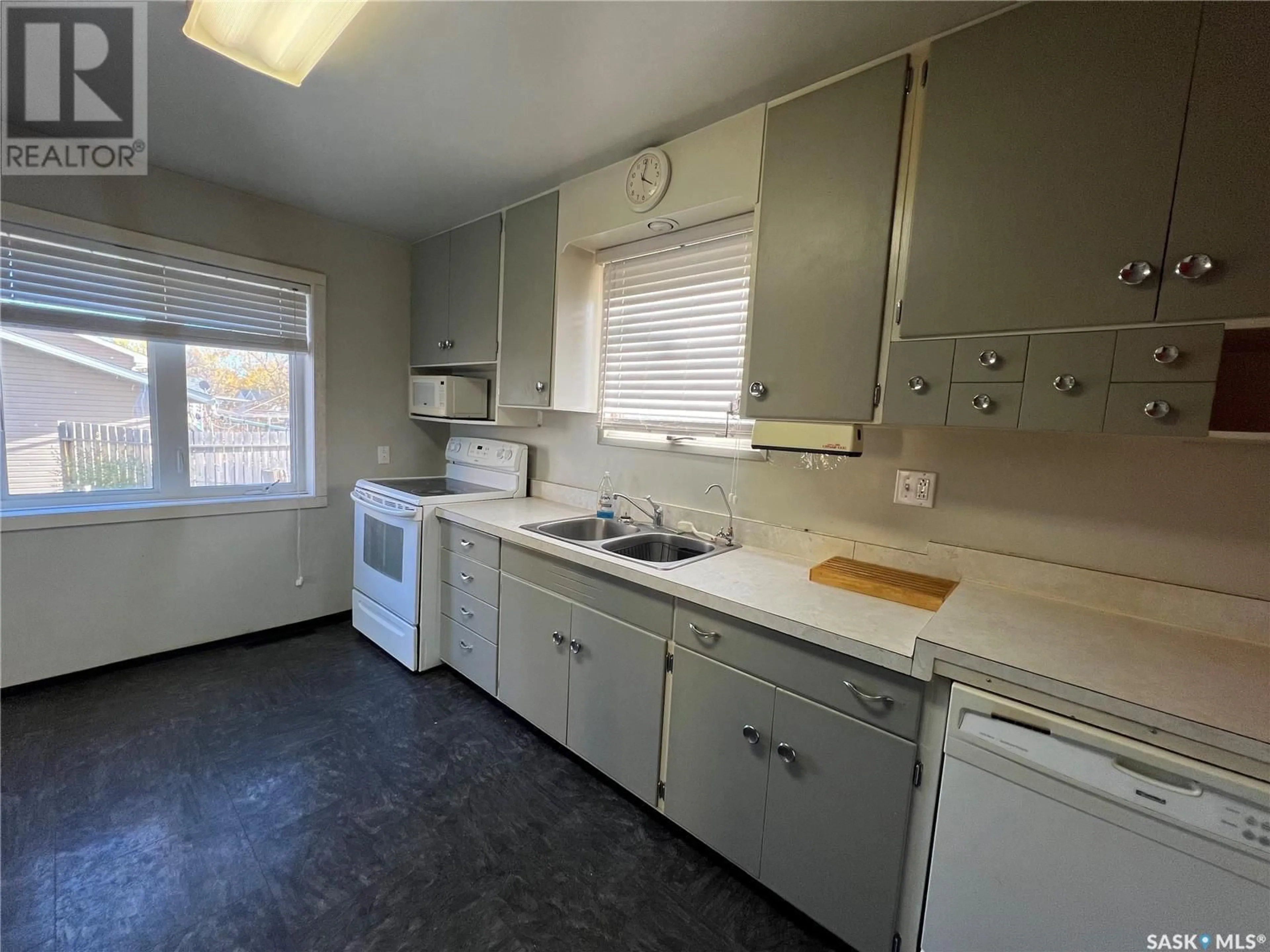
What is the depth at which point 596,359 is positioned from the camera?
103 inches

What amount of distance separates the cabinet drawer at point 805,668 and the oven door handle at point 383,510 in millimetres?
1621

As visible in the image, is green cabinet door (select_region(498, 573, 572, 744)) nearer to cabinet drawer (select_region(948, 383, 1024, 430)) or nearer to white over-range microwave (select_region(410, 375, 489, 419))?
white over-range microwave (select_region(410, 375, 489, 419))

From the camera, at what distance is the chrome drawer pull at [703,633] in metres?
1.52

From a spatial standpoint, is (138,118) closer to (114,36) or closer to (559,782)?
(114,36)

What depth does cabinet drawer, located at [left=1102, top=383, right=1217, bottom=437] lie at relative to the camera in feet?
3.44

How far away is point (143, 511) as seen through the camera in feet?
8.39

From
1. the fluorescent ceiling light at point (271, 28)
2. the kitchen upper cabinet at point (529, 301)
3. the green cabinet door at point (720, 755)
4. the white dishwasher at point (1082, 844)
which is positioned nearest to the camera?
the white dishwasher at point (1082, 844)

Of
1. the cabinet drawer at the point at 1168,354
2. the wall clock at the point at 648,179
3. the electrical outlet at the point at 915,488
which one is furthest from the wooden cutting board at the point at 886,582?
the wall clock at the point at 648,179

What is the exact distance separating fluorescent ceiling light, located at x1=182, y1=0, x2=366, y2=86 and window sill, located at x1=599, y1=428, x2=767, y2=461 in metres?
1.71

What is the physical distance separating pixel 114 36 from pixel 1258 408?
3.41 meters

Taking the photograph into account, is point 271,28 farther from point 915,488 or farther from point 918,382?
point 915,488

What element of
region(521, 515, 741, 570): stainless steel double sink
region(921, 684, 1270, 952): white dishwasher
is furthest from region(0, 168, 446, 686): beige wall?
region(921, 684, 1270, 952): white dishwasher

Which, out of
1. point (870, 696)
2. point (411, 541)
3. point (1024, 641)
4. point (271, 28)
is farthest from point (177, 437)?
point (1024, 641)

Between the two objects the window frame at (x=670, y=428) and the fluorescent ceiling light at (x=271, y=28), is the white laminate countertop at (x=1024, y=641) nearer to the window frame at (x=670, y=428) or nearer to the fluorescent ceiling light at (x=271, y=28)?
the window frame at (x=670, y=428)
